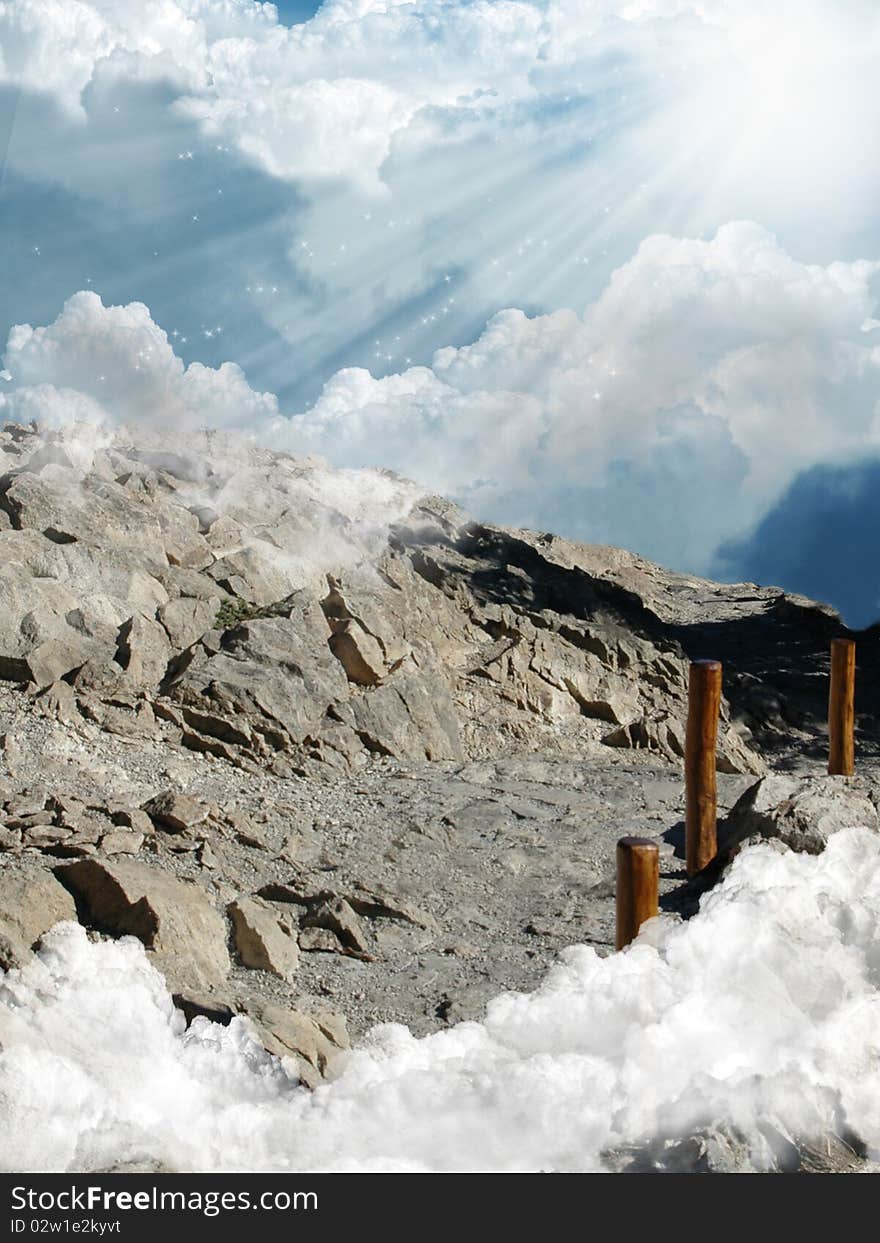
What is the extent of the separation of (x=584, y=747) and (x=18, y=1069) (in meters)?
9.57

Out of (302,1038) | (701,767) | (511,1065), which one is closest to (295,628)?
(701,767)

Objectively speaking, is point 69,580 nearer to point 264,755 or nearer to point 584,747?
point 264,755

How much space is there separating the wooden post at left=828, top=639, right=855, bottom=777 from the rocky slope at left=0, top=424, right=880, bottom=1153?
890 millimetres

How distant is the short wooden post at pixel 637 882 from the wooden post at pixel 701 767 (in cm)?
268

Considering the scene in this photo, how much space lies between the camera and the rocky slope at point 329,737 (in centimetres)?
699

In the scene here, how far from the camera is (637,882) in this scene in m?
6.11

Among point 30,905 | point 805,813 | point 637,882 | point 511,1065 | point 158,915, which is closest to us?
point 511,1065

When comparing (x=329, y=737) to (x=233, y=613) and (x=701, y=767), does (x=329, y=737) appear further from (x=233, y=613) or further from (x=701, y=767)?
(x=701, y=767)

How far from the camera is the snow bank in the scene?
4465 millimetres

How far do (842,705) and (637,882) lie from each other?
5347 mm

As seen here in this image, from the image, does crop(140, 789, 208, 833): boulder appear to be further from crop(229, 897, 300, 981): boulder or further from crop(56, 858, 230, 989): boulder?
crop(56, 858, 230, 989): boulder

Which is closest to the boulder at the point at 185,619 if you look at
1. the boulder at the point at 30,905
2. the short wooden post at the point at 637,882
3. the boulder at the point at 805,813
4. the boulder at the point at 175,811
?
the boulder at the point at 175,811

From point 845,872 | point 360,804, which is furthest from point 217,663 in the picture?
point 845,872

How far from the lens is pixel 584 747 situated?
13539 mm
